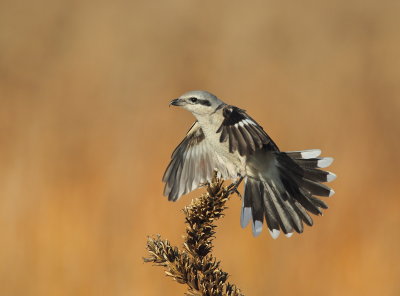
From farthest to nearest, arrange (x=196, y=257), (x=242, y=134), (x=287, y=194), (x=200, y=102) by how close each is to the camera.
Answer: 1. (x=287, y=194)
2. (x=200, y=102)
3. (x=242, y=134)
4. (x=196, y=257)

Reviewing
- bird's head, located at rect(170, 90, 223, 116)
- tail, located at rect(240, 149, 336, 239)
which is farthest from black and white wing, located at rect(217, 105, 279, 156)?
tail, located at rect(240, 149, 336, 239)

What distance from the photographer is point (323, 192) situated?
2.60 m

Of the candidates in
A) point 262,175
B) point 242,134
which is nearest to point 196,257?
point 242,134

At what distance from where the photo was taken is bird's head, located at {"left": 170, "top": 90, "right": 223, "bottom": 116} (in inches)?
101

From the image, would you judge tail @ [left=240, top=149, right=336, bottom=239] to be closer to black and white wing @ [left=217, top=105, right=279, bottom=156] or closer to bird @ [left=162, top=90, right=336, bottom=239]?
bird @ [left=162, top=90, right=336, bottom=239]

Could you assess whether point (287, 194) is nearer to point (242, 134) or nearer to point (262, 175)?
point (262, 175)

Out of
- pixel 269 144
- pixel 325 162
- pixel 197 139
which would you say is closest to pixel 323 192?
pixel 325 162

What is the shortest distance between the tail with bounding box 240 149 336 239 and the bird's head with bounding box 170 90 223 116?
1.37 feet

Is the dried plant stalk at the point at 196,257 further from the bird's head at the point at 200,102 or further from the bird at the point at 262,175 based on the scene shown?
the bird's head at the point at 200,102

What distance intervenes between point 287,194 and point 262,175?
183 millimetres

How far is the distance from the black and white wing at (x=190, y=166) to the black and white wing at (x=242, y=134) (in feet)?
1.19

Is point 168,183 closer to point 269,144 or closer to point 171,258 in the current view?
point 269,144

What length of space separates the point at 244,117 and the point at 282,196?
535 mm

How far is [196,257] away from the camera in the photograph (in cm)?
165
